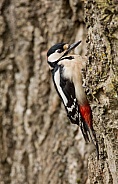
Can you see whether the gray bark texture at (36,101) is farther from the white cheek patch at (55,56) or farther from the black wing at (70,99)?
the black wing at (70,99)

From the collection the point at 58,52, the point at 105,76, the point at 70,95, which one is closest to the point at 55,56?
the point at 58,52

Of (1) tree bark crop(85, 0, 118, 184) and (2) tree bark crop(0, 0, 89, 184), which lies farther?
(2) tree bark crop(0, 0, 89, 184)

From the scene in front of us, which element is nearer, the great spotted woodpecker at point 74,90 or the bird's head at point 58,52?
the great spotted woodpecker at point 74,90

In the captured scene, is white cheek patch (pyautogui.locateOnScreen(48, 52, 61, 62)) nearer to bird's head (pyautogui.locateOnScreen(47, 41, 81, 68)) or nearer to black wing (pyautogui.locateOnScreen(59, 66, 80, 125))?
bird's head (pyautogui.locateOnScreen(47, 41, 81, 68))

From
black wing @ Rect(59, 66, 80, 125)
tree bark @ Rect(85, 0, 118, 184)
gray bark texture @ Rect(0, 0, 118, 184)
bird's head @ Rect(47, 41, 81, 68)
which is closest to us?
tree bark @ Rect(85, 0, 118, 184)

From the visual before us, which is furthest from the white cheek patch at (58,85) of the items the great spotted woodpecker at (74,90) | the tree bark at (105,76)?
the tree bark at (105,76)

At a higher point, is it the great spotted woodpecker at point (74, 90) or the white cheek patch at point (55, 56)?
the white cheek patch at point (55, 56)

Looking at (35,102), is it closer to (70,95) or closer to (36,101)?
(36,101)

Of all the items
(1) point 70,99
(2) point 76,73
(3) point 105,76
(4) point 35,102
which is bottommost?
(4) point 35,102

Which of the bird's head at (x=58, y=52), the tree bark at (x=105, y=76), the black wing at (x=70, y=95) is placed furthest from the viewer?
the bird's head at (x=58, y=52)

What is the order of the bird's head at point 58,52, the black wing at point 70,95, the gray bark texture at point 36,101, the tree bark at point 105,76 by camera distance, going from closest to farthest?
the tree bark at point 105,76 < the black wing at point 70,95 < the bird's head at point 58,52 < the gray bark texture at point 36,101

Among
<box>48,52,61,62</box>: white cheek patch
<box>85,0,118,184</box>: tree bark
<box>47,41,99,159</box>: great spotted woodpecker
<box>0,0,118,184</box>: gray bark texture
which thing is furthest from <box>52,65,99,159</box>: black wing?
<box>0,0,118,184</box>: gray bark texture

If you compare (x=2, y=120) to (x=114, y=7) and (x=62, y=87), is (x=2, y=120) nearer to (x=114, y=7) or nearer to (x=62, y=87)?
(x=62, y=87)

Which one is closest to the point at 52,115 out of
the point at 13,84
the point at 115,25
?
the point at 13,84
